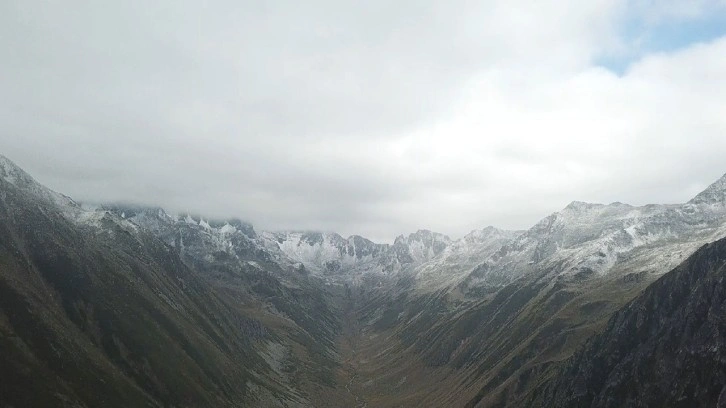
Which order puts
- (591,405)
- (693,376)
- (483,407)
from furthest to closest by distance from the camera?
(483,407)
(591,405)
(693,376)

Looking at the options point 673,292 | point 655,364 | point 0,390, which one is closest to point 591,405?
point 655,364

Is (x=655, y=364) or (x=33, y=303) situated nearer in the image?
(x=655, y=364)

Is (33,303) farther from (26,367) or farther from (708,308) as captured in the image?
(708,308)

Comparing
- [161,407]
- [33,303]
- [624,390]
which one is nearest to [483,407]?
[624,390]

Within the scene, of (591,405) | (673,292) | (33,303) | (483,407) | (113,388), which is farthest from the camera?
(483,407)

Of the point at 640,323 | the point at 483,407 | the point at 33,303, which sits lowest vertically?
the point at 483,407

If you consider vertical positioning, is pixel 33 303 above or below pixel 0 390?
above
